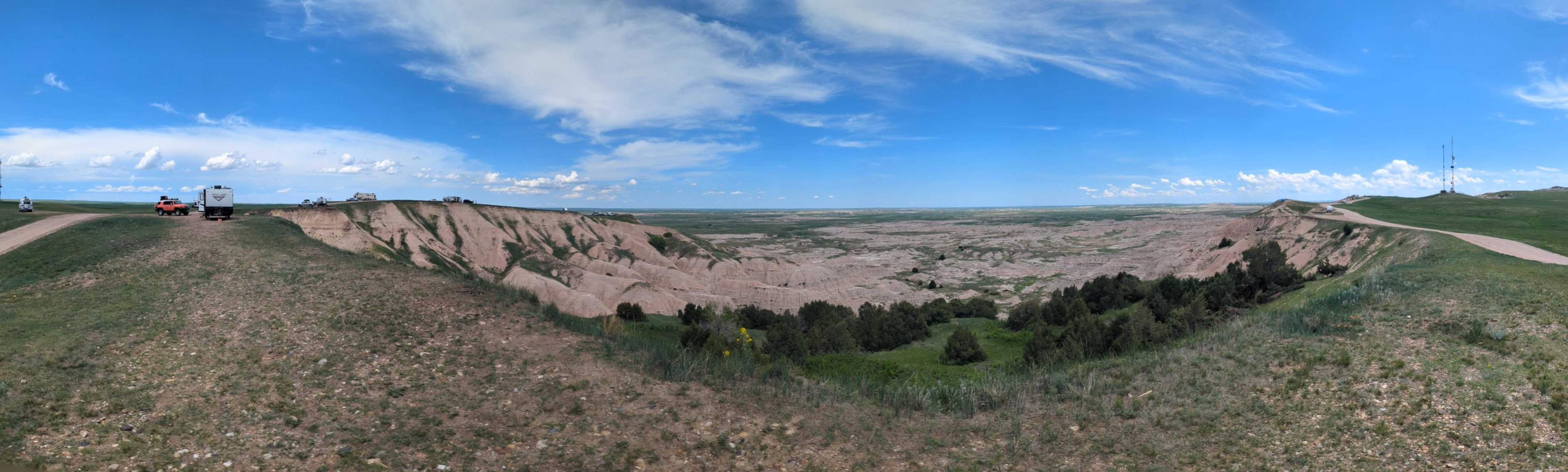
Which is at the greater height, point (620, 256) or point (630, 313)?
point (620, 256)

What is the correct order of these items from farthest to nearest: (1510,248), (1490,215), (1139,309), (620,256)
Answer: (620,256) → (1490,215) → (1139,309) → (1510,248)

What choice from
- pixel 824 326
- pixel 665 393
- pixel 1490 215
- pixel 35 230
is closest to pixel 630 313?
pixel 824 326

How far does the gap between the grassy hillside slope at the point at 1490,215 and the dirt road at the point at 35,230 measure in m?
59.5

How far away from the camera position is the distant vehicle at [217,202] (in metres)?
30.5

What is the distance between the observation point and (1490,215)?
4822 centimetres

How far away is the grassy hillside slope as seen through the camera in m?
32.2

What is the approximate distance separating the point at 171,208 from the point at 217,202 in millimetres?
5712

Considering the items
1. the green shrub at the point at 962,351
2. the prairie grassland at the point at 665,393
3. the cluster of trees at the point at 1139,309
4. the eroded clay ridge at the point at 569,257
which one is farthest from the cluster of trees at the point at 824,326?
the eroded clay ridge at the point at 569,257

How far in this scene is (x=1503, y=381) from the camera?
10.8 m

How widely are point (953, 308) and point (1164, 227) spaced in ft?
395

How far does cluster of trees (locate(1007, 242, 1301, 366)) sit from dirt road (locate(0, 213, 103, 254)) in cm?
3700

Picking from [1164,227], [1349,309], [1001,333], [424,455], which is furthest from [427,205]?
[1164,227]

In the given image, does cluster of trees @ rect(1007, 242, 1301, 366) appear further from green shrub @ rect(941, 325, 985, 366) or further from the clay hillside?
the clay hillside

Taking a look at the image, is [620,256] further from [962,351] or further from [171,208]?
[962,351]
